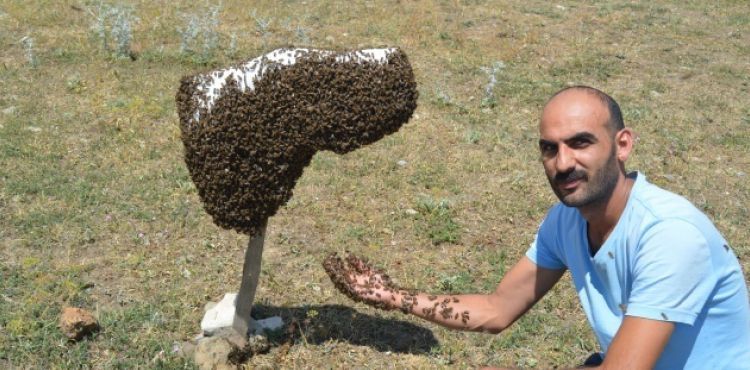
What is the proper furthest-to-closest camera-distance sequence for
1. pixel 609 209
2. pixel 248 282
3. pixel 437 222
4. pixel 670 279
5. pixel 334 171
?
pixel 334 171, pixel 437 222, pixel 248 282, pixel 609 209, pixel 670 279

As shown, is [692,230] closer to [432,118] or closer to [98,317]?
[98,317]

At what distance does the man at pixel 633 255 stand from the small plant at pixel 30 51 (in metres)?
6.92

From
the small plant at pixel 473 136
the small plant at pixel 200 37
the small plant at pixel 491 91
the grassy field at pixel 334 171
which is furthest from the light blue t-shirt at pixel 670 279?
the small plant at pixel 200 37

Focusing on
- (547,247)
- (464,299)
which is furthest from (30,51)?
(547,247)

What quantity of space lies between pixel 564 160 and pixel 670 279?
49 cm

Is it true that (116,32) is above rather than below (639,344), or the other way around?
below

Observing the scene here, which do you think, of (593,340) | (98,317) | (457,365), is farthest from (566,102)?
(98,317)

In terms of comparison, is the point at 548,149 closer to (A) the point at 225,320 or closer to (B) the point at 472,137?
(A) the point at 225,320

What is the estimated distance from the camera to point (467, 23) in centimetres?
1061

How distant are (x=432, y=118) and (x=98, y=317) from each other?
4077 millimetres

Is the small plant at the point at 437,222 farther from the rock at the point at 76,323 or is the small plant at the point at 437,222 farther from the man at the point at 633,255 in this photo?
the man at the point at 633,255

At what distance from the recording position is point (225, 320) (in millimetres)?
4230

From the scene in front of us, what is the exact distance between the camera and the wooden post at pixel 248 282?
13.0ft

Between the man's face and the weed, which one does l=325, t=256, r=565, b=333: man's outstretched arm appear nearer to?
the man's face
